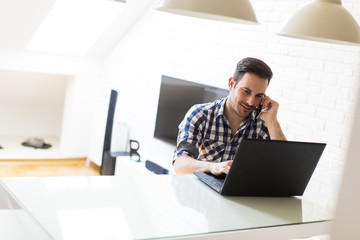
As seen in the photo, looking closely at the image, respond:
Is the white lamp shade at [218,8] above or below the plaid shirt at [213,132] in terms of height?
above

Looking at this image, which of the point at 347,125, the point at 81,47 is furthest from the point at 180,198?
the point at 81,47

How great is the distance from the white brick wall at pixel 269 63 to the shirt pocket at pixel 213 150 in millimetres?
592

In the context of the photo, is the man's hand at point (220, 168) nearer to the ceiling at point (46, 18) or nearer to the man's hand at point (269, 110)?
the man's hand at point (269, 110)

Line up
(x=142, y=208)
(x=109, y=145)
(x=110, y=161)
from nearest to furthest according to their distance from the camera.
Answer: (x=142, y=208) → (x=110, y=161) → (x=109, y=145)

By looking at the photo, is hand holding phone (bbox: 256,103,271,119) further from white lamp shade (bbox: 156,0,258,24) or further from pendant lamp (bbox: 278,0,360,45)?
white lamp shade (bbox: 156,0,258,24)

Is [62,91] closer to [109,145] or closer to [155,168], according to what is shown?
[109,145]

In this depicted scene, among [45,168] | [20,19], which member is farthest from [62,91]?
[20,19]

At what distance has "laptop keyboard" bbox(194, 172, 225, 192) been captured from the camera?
5.01ft

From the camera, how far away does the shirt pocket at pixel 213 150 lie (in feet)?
7.04

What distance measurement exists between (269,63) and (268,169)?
1947 millimetres

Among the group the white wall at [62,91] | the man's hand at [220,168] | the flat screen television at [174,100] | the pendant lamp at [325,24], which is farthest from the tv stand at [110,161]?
the pendant lamp at [325,24]

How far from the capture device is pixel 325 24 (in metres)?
1.63

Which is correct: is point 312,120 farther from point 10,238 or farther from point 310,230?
point 10,238

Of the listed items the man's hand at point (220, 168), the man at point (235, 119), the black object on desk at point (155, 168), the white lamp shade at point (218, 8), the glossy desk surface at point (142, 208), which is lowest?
the black object on desk at point (155, 168)
